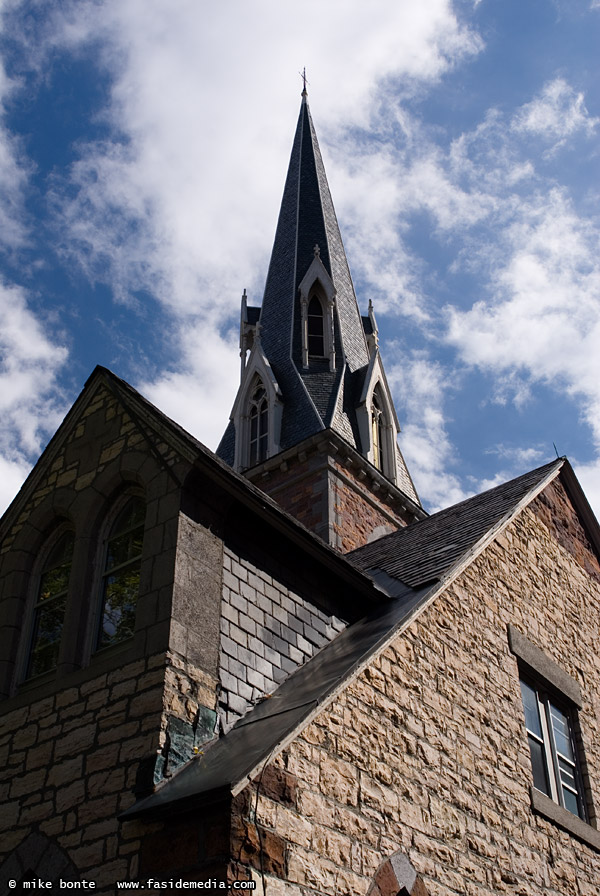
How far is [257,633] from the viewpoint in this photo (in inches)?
306

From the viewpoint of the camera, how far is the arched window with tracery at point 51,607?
8.12 meters

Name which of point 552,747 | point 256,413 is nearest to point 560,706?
point 552,747

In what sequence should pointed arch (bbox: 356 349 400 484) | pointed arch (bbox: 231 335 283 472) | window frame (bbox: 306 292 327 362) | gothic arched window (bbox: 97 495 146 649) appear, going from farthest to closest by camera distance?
window frame (bbox: 306 292 327 362) < pointed arch (bbox: 356 349 400 484) < pointed arch (bbox: 231 335 283 472) < gothic arched window (bbox: 97 495 146 649)

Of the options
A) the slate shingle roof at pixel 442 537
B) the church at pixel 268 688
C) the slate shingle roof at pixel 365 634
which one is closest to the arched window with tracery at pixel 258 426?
the slate shingle roof at pixel 442 537

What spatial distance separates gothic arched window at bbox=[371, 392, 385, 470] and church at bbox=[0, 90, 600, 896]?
13.8 meters

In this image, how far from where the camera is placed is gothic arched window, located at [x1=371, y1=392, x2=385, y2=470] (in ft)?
83.7

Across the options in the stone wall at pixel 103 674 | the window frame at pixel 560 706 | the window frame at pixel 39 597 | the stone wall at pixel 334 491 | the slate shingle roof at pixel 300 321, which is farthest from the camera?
the slate shingle roof at pixel 300 321

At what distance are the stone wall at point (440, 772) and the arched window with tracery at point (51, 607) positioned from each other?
276cm

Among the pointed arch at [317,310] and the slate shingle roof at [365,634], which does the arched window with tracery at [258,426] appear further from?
the slate shingle roof at [365,634]

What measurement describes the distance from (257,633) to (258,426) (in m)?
18.5

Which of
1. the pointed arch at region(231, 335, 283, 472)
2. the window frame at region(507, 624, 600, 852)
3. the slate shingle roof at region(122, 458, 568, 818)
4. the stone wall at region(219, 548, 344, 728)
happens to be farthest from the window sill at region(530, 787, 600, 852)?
the pointed arch at region(231, 335, 283, 472)

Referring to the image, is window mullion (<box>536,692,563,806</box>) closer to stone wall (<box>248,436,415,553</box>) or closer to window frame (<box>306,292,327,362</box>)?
stone wall (<box>248,436,415,553</box>)

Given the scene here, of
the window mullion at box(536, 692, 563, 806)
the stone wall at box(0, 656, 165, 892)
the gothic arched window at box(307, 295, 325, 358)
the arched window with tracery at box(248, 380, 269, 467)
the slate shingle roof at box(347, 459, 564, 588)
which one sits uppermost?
the gothic arched window at box(307, 295, 325, 358)

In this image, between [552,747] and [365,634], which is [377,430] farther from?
[365,634]
